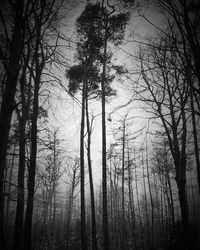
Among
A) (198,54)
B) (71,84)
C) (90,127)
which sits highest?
(71,84)

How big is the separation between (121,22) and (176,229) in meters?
13.0

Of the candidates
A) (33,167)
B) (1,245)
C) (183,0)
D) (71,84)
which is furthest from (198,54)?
(71,84)

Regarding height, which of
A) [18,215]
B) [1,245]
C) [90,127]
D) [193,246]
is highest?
[90,127]

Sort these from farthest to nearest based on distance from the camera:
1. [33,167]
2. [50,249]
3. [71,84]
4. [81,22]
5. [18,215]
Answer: [50,249]
[71,84]
[81,22]
[18,215]
[33,167]

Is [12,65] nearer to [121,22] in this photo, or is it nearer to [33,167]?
[33,167]

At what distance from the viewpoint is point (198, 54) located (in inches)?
67.5

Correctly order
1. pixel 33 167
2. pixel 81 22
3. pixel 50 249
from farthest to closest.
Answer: pixel 50 249 < pixel 81 22 < pixel 33 167

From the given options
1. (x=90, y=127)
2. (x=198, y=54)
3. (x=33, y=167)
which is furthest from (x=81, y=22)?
(x=198, y=54)

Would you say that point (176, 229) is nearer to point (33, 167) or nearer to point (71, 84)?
point (33, 167)

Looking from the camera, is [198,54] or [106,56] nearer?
[198,54]

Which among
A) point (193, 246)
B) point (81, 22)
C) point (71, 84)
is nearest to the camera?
point (193, 246)

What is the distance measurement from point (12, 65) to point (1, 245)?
2.26 m

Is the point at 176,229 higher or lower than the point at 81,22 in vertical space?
lower

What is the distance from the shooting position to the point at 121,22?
8.99 metres
